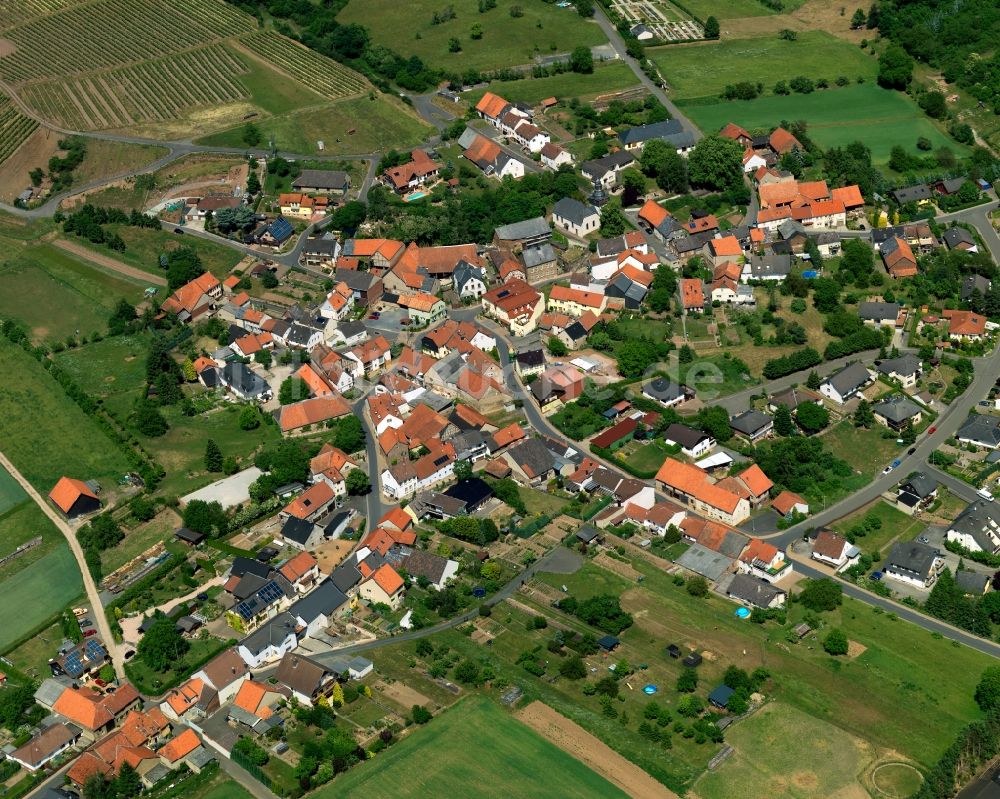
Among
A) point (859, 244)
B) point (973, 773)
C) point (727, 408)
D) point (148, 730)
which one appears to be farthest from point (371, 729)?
point (859, 244)

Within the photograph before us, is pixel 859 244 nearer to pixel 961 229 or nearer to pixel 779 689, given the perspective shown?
pixel 961 229

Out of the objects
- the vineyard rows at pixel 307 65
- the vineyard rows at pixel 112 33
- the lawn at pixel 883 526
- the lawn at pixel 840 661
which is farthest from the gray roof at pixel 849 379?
the vineyard rows at pixel 112 33

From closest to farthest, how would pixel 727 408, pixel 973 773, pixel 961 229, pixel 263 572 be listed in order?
pixel 973 773 < pixel 263 572 < pixel 727 408 < pixel 961 229

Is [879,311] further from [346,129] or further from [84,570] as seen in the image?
[84,570]

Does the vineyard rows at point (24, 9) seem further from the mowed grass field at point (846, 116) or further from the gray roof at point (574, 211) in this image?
the mowed grass field at point (846, 116)

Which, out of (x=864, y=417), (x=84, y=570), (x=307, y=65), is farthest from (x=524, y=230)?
(x=84, y=570)
